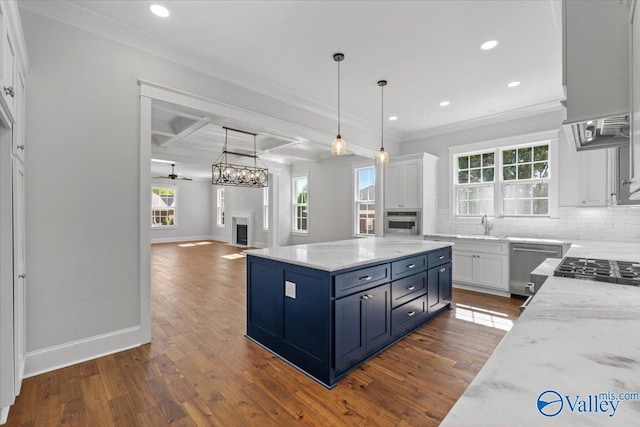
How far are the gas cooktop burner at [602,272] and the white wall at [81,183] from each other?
338 cm

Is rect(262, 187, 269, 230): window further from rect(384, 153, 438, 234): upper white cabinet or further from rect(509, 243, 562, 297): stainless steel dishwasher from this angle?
rect(509, 243, 562, 297): stainless steel dishwasher

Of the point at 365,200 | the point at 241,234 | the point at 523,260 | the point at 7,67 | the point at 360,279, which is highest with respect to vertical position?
the point at 7,67

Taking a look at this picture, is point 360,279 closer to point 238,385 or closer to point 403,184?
point 238,385

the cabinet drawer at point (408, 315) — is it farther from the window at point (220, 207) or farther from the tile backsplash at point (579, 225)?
the window at point (220, 207)

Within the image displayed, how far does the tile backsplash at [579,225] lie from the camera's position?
384cm

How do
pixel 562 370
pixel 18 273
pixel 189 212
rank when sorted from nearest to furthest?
pixel 562 370 < pixel 18 273 < pixel 189 212

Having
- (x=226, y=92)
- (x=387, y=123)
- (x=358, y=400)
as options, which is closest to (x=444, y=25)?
(x=226, y=92)

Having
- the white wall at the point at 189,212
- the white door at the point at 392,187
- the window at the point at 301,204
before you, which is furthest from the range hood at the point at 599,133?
the white wall at the point at 189,212

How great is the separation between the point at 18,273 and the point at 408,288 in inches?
123

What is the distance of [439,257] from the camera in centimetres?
355

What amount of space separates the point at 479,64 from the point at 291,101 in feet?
7.69

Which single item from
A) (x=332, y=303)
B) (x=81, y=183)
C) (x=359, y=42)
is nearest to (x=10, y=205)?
(x=81, y=183)

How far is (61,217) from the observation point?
2375mm

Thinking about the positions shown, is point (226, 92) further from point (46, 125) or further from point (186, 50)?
point (46, 125)
